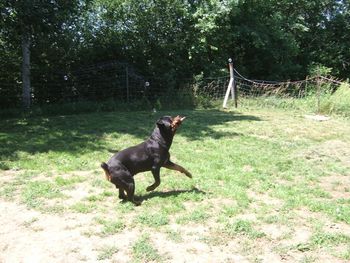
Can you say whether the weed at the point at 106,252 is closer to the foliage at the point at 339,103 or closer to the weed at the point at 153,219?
the weed at the point at 153,219

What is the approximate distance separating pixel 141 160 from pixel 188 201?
0.77 m

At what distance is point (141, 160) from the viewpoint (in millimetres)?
5320

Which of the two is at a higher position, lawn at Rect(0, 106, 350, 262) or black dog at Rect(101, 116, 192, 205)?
black dog at Rect(101, 116, 192, 205)

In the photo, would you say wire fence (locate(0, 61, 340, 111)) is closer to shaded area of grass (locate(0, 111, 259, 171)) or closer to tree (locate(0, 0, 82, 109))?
tree (locate(0, 0, 82, 109))

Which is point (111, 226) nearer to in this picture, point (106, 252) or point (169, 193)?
point (106, 252)

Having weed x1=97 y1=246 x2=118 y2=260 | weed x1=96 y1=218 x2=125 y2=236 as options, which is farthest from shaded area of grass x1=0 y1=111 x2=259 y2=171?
weed x1=97 y1=246 x2=118 y2=260

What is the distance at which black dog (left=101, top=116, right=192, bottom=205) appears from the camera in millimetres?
5109

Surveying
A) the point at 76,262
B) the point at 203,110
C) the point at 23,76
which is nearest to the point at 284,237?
the point at 76,262

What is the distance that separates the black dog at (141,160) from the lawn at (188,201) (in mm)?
281

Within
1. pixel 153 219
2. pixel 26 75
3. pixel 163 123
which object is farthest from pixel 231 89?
pixel 153 219

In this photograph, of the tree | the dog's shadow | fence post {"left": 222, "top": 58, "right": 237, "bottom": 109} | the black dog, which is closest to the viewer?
the black dog

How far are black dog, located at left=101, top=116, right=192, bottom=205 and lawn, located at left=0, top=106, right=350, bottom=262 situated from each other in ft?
0.92

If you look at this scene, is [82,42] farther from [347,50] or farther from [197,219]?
[347,50]

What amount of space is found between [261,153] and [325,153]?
1.19 metres
